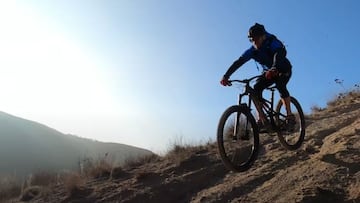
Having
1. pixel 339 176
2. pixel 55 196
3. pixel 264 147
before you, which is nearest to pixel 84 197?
pixel 55 196

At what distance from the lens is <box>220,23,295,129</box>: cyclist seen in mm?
9211

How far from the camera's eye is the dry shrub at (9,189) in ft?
46.6

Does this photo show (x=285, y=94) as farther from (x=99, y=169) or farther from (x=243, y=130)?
(x=99, y=169)

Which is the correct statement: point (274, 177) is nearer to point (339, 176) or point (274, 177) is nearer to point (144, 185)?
point (339, 176)

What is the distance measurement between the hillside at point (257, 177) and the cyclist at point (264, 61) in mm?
1149

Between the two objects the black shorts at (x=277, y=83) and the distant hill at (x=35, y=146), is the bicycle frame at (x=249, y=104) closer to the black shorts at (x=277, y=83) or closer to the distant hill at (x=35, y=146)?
the black shorts at (x=277, y=83)

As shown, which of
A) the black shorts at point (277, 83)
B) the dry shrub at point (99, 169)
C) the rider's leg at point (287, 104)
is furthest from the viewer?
the dry shrub at point (99, 169)

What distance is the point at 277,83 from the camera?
9719 mm

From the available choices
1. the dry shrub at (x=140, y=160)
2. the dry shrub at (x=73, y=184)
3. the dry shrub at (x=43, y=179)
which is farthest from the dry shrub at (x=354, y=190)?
the dry shrub at (x=43, y=179)

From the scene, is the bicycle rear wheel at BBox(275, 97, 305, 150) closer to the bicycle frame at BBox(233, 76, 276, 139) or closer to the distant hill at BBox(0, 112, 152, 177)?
the bicycle frame at BBox(233, 76, 276, 139)

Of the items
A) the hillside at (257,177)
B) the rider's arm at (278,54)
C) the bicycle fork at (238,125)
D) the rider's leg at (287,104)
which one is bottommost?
the hillside at (257,177)

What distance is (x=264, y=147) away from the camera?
40.5 feet

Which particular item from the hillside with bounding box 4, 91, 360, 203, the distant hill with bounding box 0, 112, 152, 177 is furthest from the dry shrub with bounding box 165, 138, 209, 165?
the distant hill with bounding box 0, 112, 152, 177

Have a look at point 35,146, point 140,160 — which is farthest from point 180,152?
point 35,146
